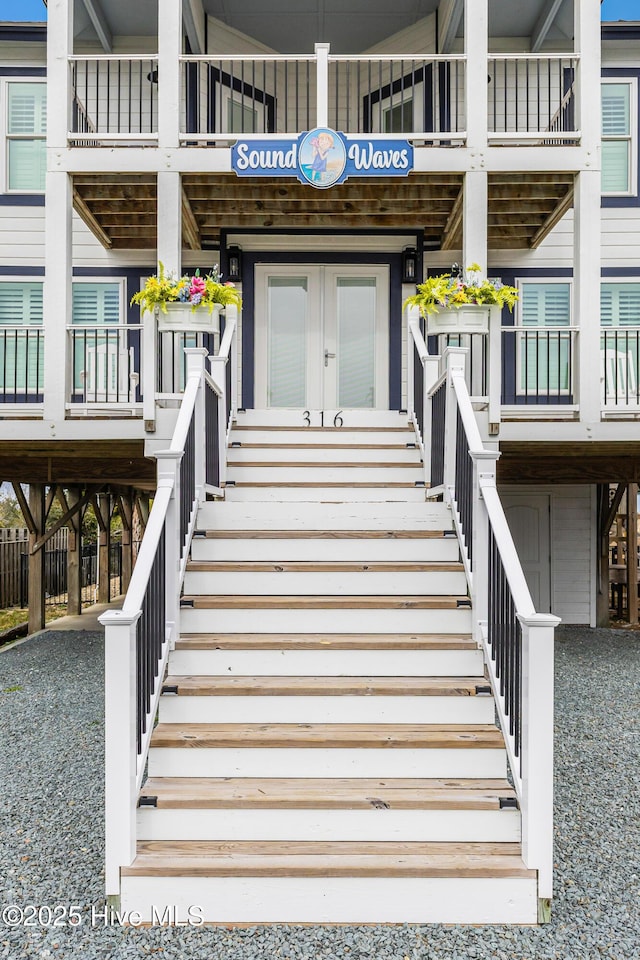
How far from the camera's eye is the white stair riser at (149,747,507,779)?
342 centimetres

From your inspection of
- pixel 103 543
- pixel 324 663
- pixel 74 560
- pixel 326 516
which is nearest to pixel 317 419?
pixel 326 516

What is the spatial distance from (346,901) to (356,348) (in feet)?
22.5

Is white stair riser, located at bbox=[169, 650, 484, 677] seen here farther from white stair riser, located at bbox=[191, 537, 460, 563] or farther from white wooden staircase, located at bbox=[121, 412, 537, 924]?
white stair riser, located at bbox=[191, 537, 460, 563]

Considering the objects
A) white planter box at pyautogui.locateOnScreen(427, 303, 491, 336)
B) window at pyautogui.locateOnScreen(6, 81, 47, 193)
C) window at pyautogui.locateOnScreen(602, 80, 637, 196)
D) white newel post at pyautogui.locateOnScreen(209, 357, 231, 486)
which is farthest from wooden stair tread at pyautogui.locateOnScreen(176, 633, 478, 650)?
window at pyautogui.locateOnScreen(6, 81, 47, 193)

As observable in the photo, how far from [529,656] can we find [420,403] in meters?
3.72

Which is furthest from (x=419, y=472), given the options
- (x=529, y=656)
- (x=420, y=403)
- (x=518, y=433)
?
(x=529, y=656)

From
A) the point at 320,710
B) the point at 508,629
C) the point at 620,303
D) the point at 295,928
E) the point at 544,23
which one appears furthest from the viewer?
the point at 620,303

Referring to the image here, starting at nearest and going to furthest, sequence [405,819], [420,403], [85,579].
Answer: [405,819], [420,403], [85,579]

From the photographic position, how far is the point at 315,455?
586 centimetres

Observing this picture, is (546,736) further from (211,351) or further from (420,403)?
(211,351)

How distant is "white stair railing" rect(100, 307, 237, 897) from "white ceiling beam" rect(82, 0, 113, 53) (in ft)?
19.2

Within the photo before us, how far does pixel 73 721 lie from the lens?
19.9ft

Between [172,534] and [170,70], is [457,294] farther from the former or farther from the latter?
[170,70]

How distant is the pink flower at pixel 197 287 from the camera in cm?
608
